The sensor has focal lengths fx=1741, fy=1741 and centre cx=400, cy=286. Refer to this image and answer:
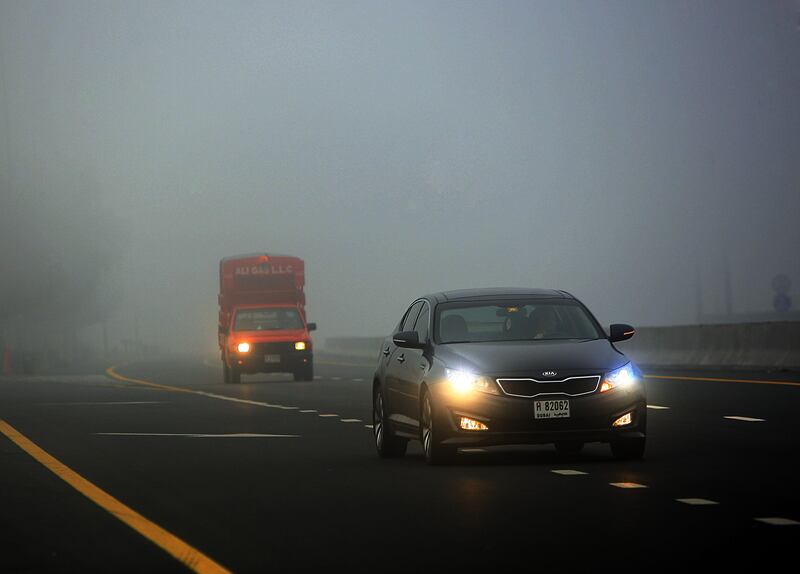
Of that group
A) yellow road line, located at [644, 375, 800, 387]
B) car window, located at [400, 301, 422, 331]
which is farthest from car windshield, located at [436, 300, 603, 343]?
yellow road line, located at [644, 375, 800, 387]

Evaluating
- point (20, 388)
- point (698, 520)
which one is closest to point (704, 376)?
point (20, 388)

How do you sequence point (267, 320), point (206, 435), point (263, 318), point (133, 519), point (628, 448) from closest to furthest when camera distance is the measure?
point (133, 519) → point (628, 448) → point (206, 435) → point (267, 320) → point (263, 318)

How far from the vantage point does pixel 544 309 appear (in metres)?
15.8

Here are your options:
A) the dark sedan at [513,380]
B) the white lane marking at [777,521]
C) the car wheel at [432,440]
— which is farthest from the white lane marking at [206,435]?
the white lane marking at [777,521]

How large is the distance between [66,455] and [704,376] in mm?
16996

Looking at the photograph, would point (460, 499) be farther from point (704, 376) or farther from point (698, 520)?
point (704, 376)

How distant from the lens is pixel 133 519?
11.1m

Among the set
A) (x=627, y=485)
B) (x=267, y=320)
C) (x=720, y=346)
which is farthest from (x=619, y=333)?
(x=267, y=320)

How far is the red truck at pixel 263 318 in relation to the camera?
4025 cm

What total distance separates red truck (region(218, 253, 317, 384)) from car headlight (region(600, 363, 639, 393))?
85.1 ft

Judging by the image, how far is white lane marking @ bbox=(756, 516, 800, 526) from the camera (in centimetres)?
1012

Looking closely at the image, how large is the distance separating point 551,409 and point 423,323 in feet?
7.65

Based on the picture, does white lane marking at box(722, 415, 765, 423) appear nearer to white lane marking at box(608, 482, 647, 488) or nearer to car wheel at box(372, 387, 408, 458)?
car wheel at box(372, 387, 408, 458)

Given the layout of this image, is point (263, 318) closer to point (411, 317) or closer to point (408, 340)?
point (411, 317)
